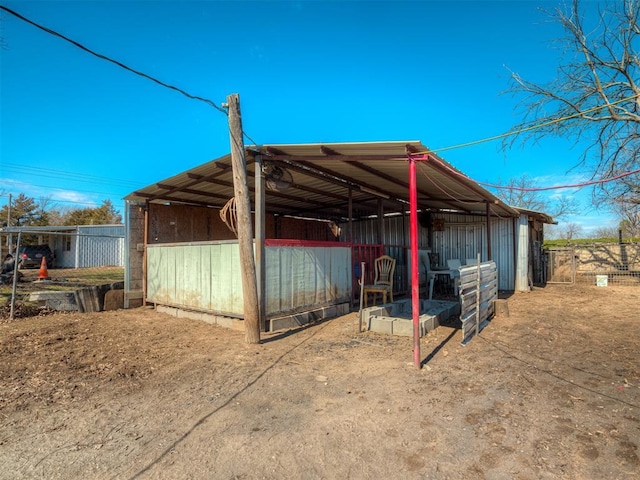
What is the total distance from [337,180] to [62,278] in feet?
32.9

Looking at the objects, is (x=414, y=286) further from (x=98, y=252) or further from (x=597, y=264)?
(x=98, y=252)

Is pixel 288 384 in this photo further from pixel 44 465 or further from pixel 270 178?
pixel 270 178

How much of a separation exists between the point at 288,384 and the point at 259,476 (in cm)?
152

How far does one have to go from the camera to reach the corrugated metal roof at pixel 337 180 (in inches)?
201

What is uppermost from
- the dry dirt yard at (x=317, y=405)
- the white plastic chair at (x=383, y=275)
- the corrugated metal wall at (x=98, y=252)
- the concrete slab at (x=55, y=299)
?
the corrugated metal wall at (x=98, y=252)

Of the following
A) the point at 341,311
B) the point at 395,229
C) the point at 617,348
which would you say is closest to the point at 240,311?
the point at 341,311

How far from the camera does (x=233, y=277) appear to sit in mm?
6121

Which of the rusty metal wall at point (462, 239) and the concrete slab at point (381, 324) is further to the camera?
the rusty metal wall at point (462, 239)

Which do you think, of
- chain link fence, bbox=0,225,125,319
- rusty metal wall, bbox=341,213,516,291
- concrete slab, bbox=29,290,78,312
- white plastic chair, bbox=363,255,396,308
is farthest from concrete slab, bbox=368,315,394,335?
concrete slab, bbox=29,290,78,312

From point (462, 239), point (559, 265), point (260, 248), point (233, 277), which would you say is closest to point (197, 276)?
point (233, 277)

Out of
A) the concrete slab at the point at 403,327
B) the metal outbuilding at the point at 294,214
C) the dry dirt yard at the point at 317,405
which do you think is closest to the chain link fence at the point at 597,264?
the metal outbuilding at the point at 294,214

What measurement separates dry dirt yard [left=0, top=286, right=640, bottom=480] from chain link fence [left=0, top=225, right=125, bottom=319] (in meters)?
1.42

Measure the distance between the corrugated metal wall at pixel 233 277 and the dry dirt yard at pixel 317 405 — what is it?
0.82m

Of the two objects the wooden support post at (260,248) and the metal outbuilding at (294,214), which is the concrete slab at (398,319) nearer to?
the metal outbuilding at (294,214)
